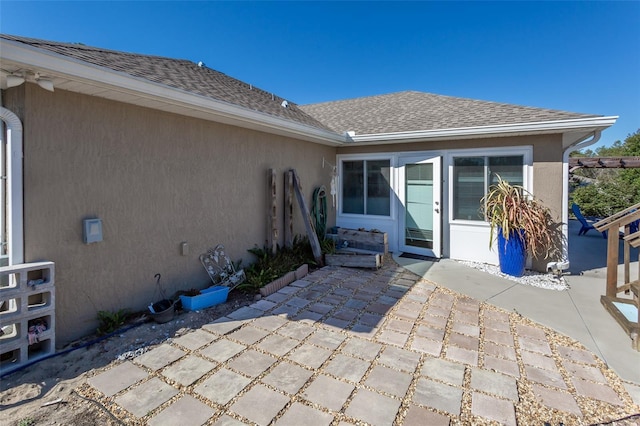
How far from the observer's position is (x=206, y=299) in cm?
413

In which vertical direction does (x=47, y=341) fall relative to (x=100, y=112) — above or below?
below

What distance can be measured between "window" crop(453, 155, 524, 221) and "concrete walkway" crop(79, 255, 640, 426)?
2.90 metres

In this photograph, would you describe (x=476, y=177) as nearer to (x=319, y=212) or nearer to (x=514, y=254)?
(x=514, y=254)

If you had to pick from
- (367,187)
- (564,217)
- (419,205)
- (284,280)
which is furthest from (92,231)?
(564,217)

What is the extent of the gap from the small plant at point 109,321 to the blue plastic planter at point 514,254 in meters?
5.94

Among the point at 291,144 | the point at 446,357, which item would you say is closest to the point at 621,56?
the point at 291,144

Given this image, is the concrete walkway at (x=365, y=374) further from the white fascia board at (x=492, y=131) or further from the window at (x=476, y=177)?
the white fascia board at (x=492, y=131)

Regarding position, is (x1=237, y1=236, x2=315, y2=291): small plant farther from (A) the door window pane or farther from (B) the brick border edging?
(A) the door window pane

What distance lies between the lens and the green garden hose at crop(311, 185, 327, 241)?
7062mm

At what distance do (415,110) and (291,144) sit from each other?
11.7ft

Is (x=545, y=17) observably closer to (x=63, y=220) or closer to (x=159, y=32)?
(x=159, y=32)

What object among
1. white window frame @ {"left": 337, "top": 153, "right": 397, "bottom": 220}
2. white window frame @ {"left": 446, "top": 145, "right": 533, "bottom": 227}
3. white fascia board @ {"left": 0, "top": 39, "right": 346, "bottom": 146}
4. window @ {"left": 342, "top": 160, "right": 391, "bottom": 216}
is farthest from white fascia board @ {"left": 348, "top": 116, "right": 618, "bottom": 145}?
white fascia board @ {"left": 0, "top": 39, "right": 346, "bottom": 146}

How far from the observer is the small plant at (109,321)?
3.43m

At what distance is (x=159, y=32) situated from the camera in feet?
22.9
